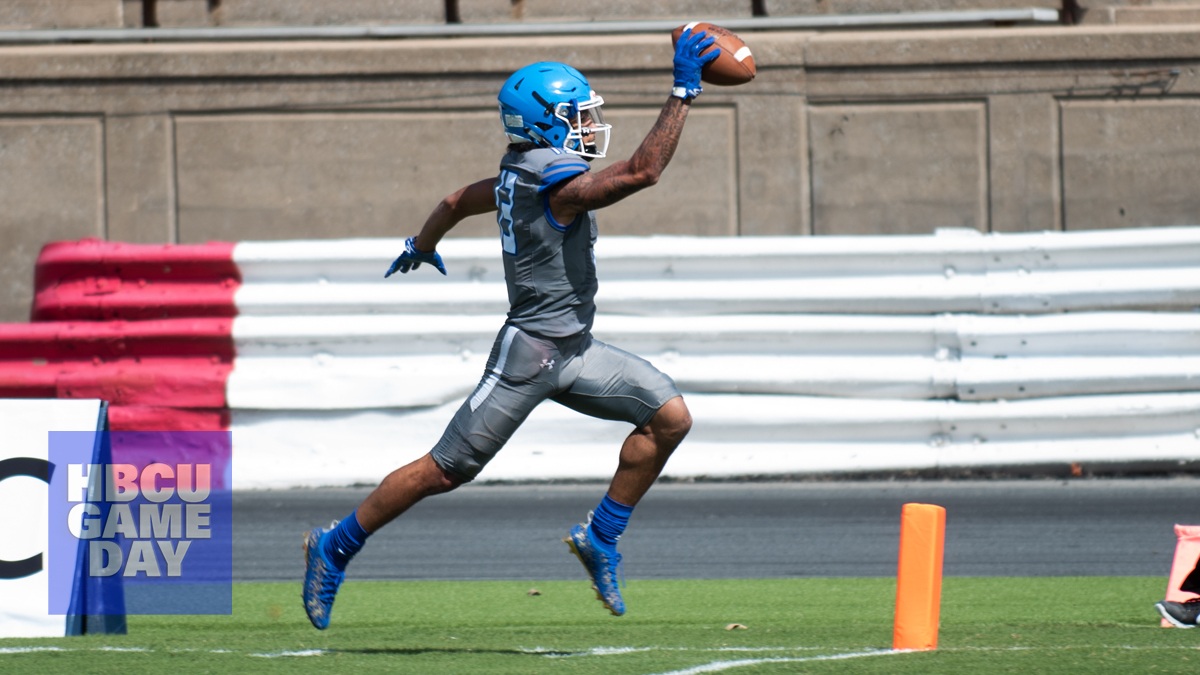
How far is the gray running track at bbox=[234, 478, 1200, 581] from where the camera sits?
620 cm

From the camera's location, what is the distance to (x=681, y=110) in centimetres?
401

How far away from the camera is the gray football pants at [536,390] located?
4340mm

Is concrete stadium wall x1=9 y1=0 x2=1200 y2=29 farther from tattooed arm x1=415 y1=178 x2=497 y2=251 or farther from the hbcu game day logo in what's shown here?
tattooed arm x1=415 y1=178 x2=497 y2=251

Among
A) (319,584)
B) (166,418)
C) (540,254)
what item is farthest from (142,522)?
(540,254)

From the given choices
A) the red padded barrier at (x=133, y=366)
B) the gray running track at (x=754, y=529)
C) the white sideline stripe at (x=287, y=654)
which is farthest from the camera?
the red padded barrier at (x=133, y=366)

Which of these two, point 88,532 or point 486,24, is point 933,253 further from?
point 88,532

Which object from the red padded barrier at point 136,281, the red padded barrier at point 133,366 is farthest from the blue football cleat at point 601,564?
the red padded barrier at point 136,281

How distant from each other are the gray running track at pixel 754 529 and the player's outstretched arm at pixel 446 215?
1831mm

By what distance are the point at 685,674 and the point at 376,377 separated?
188 inches

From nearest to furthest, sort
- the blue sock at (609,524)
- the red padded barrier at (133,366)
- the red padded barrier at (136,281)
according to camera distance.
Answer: the blue sock at (609,524) < the red padded barrier at (133,366) < the red padded barrier at (136,281)

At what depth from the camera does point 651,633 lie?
4703 millimetres

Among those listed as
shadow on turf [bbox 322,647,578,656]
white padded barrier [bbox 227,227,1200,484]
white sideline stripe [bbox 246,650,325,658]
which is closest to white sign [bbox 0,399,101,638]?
white sideline stripe [bbox 246,650,325,658]

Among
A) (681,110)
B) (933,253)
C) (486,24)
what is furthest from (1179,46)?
(681,110)

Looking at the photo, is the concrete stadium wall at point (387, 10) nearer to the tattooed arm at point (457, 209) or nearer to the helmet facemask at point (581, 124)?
the tattooed arm at point (457, 209)
